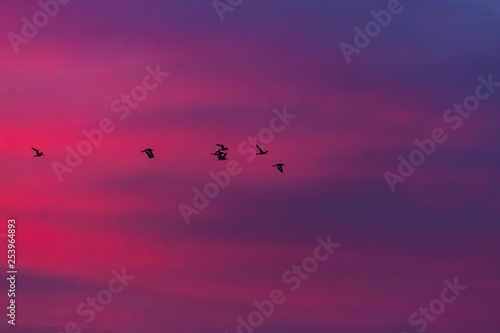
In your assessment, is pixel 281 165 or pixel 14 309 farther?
pixel 281 165

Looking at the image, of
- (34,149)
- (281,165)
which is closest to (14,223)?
(34,149)

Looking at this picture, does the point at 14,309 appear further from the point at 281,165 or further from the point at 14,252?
the point at 281,165

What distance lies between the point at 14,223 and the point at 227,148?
16.1 metres

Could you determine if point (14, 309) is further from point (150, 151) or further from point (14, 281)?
point (150, 151)

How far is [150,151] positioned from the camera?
7400cm

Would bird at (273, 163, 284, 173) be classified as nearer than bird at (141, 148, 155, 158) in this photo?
No

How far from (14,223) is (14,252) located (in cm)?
180

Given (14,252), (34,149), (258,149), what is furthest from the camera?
(258,149)

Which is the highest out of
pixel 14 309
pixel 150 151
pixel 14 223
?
pixel 150 151

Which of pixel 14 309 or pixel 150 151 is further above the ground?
pixel 150 151

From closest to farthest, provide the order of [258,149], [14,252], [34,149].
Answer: [14,252] → [34,149] → [258,149]

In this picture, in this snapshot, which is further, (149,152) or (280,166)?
(280,166)

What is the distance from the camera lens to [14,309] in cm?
6606

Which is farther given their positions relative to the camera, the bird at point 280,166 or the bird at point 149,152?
the bird at point 280,166
